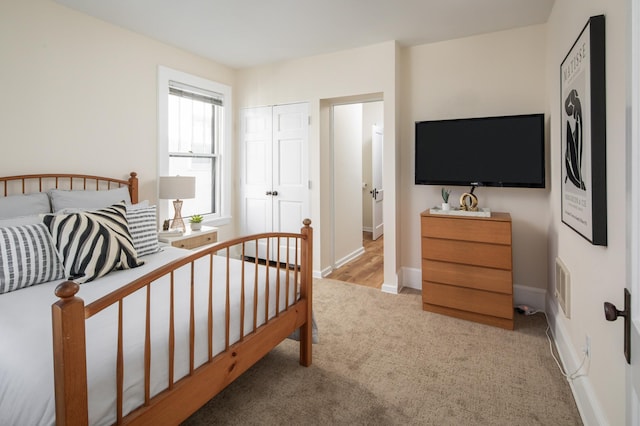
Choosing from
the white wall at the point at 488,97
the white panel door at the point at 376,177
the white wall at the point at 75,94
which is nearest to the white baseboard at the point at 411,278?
the white wall at the point at 488,97

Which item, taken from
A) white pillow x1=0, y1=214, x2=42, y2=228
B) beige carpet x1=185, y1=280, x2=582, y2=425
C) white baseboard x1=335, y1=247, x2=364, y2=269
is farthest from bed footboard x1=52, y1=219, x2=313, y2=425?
white baseboard x1=335, y1=247, x2=364, y2=269

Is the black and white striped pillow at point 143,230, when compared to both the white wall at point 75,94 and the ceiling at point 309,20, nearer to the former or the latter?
the white wall at point 75,94

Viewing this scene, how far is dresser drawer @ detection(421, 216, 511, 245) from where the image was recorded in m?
2.70

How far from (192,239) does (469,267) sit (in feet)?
8.41

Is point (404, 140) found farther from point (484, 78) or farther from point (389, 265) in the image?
point (389, 265)

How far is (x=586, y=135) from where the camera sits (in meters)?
1.64

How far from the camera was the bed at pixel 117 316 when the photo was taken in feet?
3.38

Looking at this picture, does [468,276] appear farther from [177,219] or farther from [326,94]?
[177,219]

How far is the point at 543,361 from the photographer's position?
224cm

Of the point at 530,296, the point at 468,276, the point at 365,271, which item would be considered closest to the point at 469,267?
the point at 468,276

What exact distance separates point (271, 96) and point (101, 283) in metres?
3.01

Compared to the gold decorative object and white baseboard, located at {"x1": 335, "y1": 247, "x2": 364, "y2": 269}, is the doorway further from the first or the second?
the gold decorative object

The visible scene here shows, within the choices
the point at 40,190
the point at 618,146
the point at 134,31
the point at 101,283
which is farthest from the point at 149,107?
the point at 618,146

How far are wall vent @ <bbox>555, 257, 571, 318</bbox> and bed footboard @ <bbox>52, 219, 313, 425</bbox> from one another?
5.37ft
